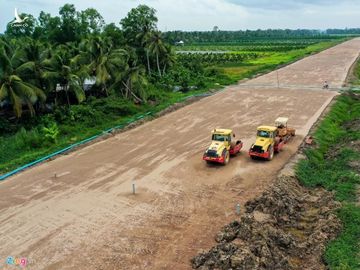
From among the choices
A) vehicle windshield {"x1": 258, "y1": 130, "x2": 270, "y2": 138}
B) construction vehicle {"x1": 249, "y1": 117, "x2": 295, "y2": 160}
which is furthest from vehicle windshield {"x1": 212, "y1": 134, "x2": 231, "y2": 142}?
vehicle windshield {"x1": 258, "y1": 130, "x2": 270, "y2": 138}

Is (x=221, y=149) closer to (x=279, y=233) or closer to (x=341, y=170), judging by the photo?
(x=341, y=170)

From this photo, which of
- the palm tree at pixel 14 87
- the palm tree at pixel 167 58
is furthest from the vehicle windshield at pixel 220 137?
the palm tree at pixel 167 58

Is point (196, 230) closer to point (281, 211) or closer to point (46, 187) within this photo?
point (281, 211)

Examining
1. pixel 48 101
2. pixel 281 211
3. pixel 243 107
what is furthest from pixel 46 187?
pixel 243 107

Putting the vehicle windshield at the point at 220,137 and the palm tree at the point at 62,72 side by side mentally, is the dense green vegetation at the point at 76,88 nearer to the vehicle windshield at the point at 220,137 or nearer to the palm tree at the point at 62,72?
the palm tree at the point at 62,72

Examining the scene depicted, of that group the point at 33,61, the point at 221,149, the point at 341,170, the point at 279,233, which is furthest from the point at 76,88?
the point at 279,233

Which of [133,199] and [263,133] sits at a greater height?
[263,133]

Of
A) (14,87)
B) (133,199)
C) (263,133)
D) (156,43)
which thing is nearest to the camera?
(133,199)

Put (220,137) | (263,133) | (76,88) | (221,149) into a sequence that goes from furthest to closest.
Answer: (76,88) → (263,133) → (220,137) → (221,149)
